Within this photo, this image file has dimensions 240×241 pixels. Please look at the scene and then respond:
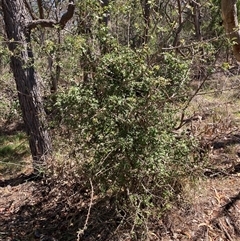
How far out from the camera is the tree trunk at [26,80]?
16.8ft

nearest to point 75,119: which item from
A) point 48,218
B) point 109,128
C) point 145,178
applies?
point 109,128

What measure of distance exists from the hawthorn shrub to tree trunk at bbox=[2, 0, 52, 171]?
4.82 ft

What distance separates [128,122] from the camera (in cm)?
345

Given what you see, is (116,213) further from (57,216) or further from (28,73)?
(28,73)

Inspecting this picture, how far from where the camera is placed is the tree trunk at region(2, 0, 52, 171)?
5.11m

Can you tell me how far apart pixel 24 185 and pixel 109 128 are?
2.80 metres

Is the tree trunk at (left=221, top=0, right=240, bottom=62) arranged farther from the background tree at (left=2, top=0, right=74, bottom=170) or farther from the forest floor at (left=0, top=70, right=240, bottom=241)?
the background tree at (left=2, top=0, right=74, bottom=170)

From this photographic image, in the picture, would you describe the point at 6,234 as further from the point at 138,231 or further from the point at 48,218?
the point at 138,231

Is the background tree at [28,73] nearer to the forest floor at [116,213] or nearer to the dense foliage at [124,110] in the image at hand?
the forest floor at [116,213]

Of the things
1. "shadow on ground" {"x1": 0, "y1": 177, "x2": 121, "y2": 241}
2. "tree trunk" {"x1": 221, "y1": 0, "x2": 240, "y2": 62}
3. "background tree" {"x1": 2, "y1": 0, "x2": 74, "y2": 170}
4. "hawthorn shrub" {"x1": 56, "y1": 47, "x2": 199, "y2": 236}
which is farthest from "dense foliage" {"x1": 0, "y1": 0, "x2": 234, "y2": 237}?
"background tree" {"x1": 2, "y1": 0, "x2": 74, "y2": 170}

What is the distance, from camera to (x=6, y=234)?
4371mm

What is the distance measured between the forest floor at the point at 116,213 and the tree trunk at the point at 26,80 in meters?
0.55

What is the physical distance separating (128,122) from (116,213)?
1.13 meters

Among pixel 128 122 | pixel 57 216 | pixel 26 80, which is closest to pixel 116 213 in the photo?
pixel 57 216
